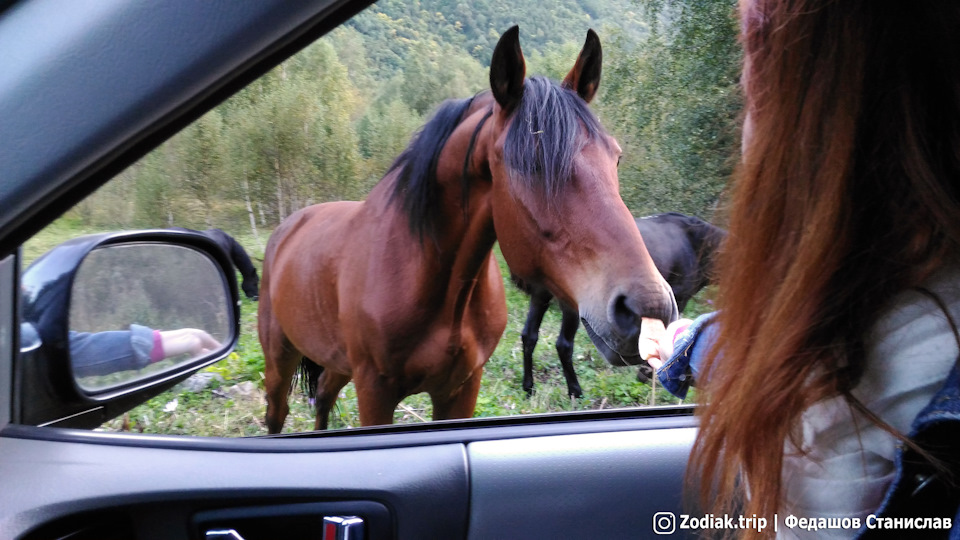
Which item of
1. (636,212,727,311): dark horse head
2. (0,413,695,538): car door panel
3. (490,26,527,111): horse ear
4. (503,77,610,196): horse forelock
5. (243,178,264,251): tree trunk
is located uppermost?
(490,26,527,111): horse ear

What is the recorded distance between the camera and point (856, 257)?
71 centimetres

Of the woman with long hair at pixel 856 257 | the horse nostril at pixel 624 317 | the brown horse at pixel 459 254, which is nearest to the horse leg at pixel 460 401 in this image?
the brown horse at pixel 459 254

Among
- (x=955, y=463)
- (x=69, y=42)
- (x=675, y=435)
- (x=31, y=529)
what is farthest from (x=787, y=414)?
(x=31, y=529)

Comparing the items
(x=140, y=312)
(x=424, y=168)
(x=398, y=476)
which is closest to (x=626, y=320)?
(x=398, y=476)

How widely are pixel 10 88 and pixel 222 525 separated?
83 cm

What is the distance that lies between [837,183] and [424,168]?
1287 millimetres

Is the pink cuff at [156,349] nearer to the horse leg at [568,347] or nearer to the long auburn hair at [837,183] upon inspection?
the horse leg at [568,347]

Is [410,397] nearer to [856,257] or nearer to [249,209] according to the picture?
[249,209]

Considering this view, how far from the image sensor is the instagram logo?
143 cm

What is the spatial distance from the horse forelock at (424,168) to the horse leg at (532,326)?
1.23 feet

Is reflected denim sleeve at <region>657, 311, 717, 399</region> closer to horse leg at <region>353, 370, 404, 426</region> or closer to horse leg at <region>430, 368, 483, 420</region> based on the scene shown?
horse leg at <region>430, 368, 483, 420</region>

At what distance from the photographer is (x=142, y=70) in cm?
72

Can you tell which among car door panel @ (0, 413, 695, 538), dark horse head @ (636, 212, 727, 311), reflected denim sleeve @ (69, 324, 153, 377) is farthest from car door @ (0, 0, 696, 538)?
dark horse head @ (636, 212, 727, 311)

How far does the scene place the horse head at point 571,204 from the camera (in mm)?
1490
